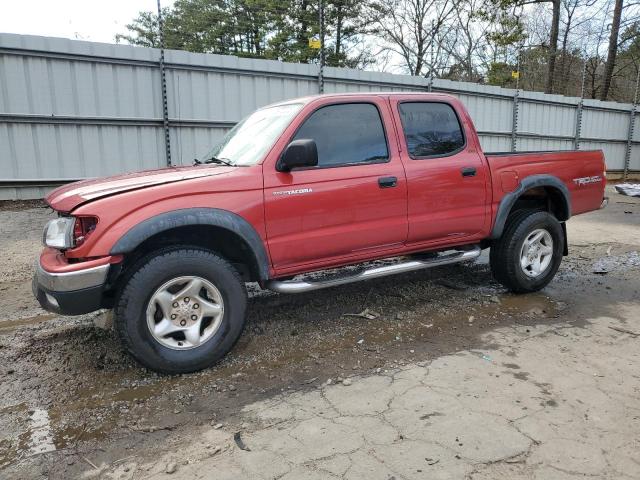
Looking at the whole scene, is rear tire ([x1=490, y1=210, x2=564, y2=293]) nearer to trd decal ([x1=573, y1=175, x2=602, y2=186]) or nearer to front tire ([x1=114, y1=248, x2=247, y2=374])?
trd decal ([x1=573, y1=175, x2=602, y2=186])

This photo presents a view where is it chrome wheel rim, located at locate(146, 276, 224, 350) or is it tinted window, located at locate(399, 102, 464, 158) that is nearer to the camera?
chrome wheel rim, located at locate(146, 276, 224, 350)

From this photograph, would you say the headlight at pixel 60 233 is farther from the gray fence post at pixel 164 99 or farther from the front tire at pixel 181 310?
the gray fence post at pixel 164 99

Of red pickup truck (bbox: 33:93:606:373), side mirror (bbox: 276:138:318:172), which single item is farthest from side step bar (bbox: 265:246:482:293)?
side mirror (bbox: 276:138:318:172)

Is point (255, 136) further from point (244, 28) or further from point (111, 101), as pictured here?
point (244, 28)

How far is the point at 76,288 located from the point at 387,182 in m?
2.38

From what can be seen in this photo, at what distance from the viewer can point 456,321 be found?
425 cm

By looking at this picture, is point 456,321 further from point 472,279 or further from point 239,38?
point 239,38

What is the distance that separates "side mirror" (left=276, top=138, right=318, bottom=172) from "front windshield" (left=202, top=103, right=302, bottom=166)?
0.25 meters

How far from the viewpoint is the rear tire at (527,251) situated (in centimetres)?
478

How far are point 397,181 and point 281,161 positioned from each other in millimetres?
1033

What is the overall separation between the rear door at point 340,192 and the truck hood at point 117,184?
510 millimetres

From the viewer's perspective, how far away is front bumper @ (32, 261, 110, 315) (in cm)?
292

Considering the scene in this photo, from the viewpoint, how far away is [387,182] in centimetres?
392

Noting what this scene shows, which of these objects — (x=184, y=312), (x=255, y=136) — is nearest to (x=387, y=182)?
(x=255, y=136)
